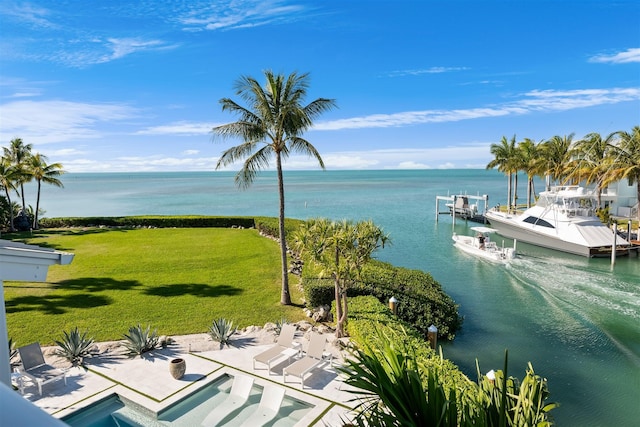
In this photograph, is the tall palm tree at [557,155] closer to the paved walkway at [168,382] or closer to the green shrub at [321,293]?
the green shrub at [321,293]

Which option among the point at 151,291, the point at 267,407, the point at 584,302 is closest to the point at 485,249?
the point at 584,302

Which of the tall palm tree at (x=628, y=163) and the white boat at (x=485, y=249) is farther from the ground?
the tall palm tree at (x=628, y=163)

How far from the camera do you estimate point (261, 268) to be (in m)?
20.2

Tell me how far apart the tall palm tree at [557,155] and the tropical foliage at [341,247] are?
38641 mm

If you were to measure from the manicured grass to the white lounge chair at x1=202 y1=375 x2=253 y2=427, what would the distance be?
14.0 feet

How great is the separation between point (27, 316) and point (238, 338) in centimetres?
811

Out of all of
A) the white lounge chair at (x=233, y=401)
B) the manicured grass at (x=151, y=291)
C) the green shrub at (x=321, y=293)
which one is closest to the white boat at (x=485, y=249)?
the manicured grass at (x=151, y=291)

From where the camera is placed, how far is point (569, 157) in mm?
43094

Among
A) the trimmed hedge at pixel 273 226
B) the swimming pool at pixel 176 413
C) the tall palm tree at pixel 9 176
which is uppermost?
the tall palm tree at pixel 9 176

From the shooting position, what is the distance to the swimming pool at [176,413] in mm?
7938

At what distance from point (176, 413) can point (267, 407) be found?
1956 mm

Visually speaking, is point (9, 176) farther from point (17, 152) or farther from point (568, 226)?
point (568, 226)

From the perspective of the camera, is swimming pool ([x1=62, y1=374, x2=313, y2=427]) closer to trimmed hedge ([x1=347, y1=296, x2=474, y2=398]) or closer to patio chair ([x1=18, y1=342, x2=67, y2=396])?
patio chair ([x1=18, y1=342, x2=67, y2=396])

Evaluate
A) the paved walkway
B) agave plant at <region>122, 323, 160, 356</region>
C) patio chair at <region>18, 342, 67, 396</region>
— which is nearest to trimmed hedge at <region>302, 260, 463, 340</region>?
the paved walkway
